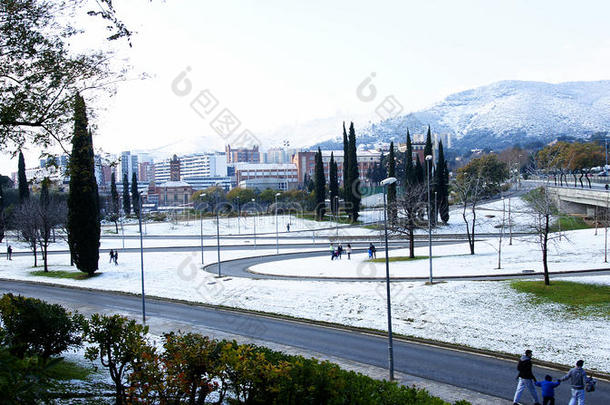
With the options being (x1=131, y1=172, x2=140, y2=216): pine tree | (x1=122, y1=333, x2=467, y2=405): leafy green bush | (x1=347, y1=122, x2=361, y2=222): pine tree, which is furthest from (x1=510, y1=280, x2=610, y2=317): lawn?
(x1=131, y1=172, x2=140, y2=216): pine tree

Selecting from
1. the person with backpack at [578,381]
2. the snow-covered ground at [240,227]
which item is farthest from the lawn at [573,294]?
the snow-covered ground at [240,227]

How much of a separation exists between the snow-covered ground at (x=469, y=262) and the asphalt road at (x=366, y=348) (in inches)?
460

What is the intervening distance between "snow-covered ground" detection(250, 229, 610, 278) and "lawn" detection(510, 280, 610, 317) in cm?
624

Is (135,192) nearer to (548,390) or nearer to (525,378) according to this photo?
(525,378)

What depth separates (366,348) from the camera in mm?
19078

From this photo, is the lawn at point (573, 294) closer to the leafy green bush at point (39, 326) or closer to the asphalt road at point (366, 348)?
the asphalt road at point (366, 348)

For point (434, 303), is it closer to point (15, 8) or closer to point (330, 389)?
point (330, 389)

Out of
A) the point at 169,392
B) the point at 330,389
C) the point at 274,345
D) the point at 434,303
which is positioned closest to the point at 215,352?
the point at 169,392

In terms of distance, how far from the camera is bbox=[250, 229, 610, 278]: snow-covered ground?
109 feet

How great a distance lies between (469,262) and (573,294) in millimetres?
13584

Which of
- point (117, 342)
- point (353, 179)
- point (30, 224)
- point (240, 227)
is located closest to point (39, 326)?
point (117, 342)

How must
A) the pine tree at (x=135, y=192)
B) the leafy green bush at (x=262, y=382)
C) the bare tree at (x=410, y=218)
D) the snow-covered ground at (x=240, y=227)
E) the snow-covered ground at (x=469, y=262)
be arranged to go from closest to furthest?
the leafy green bush at (x=262, y=382), the snow-covered ground at (x=469, y=262), the bare tree at (x=410, y=218), the snow-covered ground at (x=240, y=227), the pine tree at (x=135, y=192)

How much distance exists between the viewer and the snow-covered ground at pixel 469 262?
33.1m

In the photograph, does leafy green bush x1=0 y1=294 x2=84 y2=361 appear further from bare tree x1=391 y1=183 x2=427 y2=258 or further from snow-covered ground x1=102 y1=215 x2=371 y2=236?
snow-covered ground x1=102 y1=215 x2=371 y2=236
